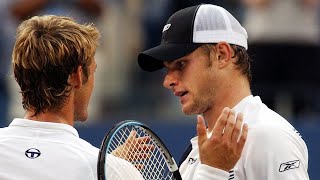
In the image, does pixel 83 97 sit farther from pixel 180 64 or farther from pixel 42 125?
pixel 180 64

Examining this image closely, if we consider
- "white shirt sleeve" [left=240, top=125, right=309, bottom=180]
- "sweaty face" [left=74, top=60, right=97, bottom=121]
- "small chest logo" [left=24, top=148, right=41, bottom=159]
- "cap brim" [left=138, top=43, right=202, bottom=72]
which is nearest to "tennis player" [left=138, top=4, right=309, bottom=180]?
"cap brim" [left=138, top=43, right=202, bottom=72]

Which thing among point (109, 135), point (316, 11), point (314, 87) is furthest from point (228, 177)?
point (316, 11)

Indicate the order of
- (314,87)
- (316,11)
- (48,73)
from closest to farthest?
(48,73) < (314,87) < (316,11)

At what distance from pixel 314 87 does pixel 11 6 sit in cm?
309

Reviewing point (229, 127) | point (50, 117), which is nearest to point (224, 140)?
point (229, 127)

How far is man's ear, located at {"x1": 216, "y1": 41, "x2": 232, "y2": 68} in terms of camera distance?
12.7 feet

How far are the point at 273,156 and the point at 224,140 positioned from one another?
232mm

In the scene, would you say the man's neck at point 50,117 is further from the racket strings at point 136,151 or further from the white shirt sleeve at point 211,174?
the white shirt sleeve at point 211,174

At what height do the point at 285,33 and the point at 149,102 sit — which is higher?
the point at 285,33

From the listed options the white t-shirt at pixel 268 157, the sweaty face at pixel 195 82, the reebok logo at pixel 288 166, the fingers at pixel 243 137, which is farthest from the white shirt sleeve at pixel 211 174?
the sweaty face at pixel 195 82

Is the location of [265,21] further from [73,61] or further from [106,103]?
[73,61]

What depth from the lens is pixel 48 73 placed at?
3295 mm

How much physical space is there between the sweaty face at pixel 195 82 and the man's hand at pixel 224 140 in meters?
0.43

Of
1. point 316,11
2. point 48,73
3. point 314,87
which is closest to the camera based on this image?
point 48,73
